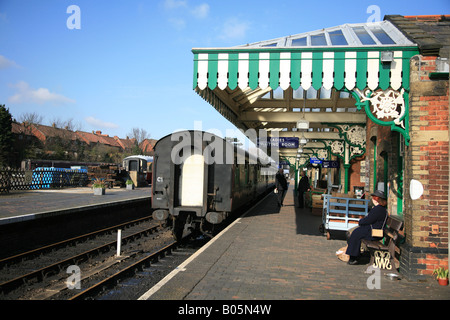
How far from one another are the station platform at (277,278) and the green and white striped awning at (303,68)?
315 cm

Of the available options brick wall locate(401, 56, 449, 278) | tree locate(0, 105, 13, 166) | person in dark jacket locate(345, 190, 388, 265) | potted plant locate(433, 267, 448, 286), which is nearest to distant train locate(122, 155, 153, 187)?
tree locate(0, 105, 13, 166)

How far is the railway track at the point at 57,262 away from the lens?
22.1 feet

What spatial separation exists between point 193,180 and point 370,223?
198 inches

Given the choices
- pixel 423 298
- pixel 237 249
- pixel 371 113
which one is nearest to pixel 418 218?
pixel 423 298

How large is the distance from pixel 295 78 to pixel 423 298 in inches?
158

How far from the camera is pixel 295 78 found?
21.9 feet

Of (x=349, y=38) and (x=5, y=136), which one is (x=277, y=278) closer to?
(x=349, y=38)

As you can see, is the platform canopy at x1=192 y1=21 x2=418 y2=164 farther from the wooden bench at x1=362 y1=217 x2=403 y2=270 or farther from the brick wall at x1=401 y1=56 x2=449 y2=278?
the wooden bench at x1=362 y1=217 x2=403 y2=270

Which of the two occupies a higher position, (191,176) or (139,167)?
(139,167)

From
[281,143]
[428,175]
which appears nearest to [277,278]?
[428,175]

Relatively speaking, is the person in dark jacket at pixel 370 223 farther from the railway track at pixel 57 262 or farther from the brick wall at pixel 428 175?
the railway track at pixel 57 262

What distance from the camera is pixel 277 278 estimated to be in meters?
5.62

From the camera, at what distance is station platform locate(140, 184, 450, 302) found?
4879 millimetres
